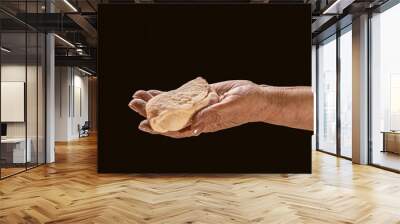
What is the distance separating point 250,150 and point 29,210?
3.72 m

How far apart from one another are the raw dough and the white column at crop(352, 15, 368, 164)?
403cm

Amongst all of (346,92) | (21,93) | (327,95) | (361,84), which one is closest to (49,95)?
(21,93)

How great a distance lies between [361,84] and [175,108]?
17.2 feet

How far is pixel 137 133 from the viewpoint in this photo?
6.73m

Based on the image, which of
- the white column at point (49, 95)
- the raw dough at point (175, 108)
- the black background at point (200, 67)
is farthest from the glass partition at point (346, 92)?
the white column at point (49, 95)

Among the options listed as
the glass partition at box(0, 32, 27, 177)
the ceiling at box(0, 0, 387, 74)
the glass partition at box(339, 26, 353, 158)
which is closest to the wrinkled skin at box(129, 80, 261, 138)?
the ceiling at box(0, 0, 387, 74)

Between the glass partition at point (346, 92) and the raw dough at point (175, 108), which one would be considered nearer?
the raw dough at point (175, 108)

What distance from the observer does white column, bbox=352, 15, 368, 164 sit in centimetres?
812

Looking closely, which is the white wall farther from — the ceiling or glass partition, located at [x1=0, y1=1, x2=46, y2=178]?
glass partition, located at [x1=0, y1=1, x2=46, y2=178]

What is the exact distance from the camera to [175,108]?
181 inches

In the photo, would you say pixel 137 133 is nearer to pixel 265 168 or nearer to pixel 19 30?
pixel 265 168

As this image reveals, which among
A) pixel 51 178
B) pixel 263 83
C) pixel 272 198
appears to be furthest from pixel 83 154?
pixel 272 198

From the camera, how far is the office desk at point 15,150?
6777mm

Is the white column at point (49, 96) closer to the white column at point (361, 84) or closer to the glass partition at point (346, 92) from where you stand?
the white column at point (361, 84)
